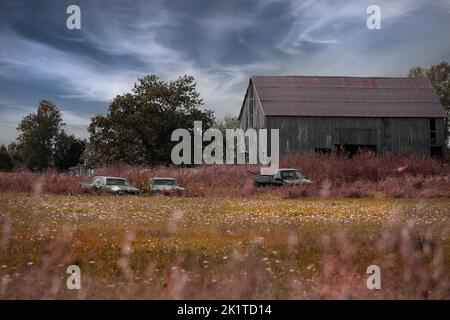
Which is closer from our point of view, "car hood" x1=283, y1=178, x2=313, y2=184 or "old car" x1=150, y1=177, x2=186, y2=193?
"old car" x1=150, y1=177, x2=186, y2=193

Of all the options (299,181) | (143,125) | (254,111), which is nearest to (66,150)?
(143,125)

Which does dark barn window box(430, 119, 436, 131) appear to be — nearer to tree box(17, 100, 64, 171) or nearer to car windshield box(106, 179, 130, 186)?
car windshield box(106, 179, 130, 186)

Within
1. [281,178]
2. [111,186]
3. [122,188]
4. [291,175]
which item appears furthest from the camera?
[291,175]

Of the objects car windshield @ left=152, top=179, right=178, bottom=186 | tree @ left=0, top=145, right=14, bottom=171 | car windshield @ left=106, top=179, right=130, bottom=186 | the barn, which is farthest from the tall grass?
tree @ left=0, top=145, right=14, bottom=171

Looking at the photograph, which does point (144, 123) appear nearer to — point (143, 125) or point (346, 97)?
point (143, 125)

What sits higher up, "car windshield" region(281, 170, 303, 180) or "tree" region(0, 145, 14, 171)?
"tree" region(0, 145, 14, 171)

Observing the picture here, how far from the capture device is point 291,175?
33.5 meters

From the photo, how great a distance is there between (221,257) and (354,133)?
4304 centimetres

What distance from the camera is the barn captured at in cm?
4931

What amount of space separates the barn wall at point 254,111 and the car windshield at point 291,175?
52.4 ft

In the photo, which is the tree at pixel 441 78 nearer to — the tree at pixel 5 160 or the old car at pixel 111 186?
the old car at pixel 111 186

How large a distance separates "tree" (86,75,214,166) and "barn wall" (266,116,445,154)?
43.0 ft

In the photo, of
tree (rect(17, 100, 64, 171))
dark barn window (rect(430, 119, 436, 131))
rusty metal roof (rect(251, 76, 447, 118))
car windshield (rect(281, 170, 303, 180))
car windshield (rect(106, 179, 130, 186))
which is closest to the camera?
car windshield (rect(106, 179, 130, 186))
